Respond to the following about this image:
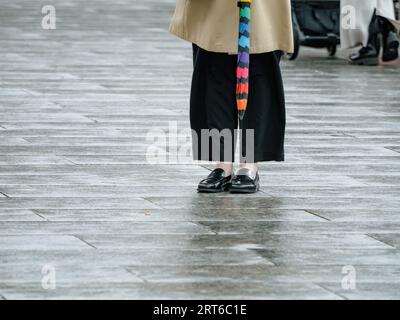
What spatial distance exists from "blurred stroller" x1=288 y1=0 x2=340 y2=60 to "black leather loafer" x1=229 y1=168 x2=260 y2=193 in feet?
23.0

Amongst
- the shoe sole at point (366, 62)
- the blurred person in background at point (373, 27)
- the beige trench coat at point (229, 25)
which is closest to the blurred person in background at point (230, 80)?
the beige trench coat at point (229, 25)

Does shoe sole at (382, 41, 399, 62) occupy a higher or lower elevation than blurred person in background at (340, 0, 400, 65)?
lower

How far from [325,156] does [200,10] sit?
1562 mm

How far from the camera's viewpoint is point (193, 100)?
6891 mm

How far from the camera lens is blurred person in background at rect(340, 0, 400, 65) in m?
13.2

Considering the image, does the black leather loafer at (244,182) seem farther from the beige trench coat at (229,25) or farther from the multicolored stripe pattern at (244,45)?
the beige trench coat at (229,25)

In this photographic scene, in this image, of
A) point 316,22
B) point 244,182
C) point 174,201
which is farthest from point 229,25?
point 316,22

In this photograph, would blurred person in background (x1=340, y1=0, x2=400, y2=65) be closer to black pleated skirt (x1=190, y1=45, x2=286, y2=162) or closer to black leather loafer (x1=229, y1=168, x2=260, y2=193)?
black pleated skirt (x1=190, y1=45, x2=286, y2=162)

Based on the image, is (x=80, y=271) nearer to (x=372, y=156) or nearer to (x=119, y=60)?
(x=372, y=156)

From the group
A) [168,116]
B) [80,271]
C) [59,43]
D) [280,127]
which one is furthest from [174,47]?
→ [80,271]

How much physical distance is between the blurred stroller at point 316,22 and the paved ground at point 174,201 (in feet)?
5.36

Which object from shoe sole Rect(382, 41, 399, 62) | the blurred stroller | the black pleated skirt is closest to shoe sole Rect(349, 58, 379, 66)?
shoe sole Rect(382, 41, 399, 62)

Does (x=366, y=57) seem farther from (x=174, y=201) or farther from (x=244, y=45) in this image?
(x=174, y=201)

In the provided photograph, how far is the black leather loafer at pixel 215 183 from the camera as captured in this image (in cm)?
677
